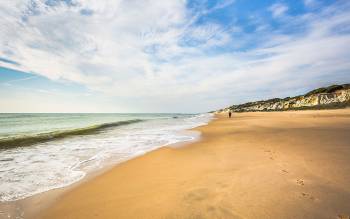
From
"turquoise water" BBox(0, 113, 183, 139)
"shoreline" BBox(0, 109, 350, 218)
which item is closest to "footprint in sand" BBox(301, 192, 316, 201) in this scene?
"shoreline" BBox(0, 109, 350, 218)

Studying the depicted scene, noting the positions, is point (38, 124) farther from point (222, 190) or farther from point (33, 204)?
point (222, 190)

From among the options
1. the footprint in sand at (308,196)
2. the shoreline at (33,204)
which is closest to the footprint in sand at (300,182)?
the footprint in sand at (308,196)

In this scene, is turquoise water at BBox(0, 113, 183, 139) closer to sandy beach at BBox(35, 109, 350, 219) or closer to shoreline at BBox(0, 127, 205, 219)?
shoreline at BBox(0, 127, 205, 219)

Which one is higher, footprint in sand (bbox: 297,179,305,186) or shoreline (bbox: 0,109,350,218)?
footprint in sand (bbox: 297,179,305,186)

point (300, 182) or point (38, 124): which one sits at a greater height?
point (38, 124)

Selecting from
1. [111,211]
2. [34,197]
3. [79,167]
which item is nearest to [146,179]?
[111,211]

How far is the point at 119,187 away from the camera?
473 centimetres

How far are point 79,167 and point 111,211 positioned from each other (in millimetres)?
3891

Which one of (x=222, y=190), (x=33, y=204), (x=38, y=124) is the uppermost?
(x=38, y=124)

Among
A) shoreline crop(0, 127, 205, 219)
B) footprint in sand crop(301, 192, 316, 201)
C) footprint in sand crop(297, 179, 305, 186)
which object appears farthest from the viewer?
footprint in sand crop(297, 179, 305, 186)

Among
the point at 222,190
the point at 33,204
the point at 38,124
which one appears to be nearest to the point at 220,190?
the point at 222,190

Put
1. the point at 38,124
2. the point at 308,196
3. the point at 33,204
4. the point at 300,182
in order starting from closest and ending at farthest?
1. the point at 308,196
2. the point at 33,204
3. the point at 300,182
4. the point at 38,124

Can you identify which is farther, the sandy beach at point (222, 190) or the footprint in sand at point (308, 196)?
A: the footprint in sand at point (308, 196)

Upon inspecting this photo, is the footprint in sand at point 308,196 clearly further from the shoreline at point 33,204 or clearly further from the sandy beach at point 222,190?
the shoreline at point 33,204
